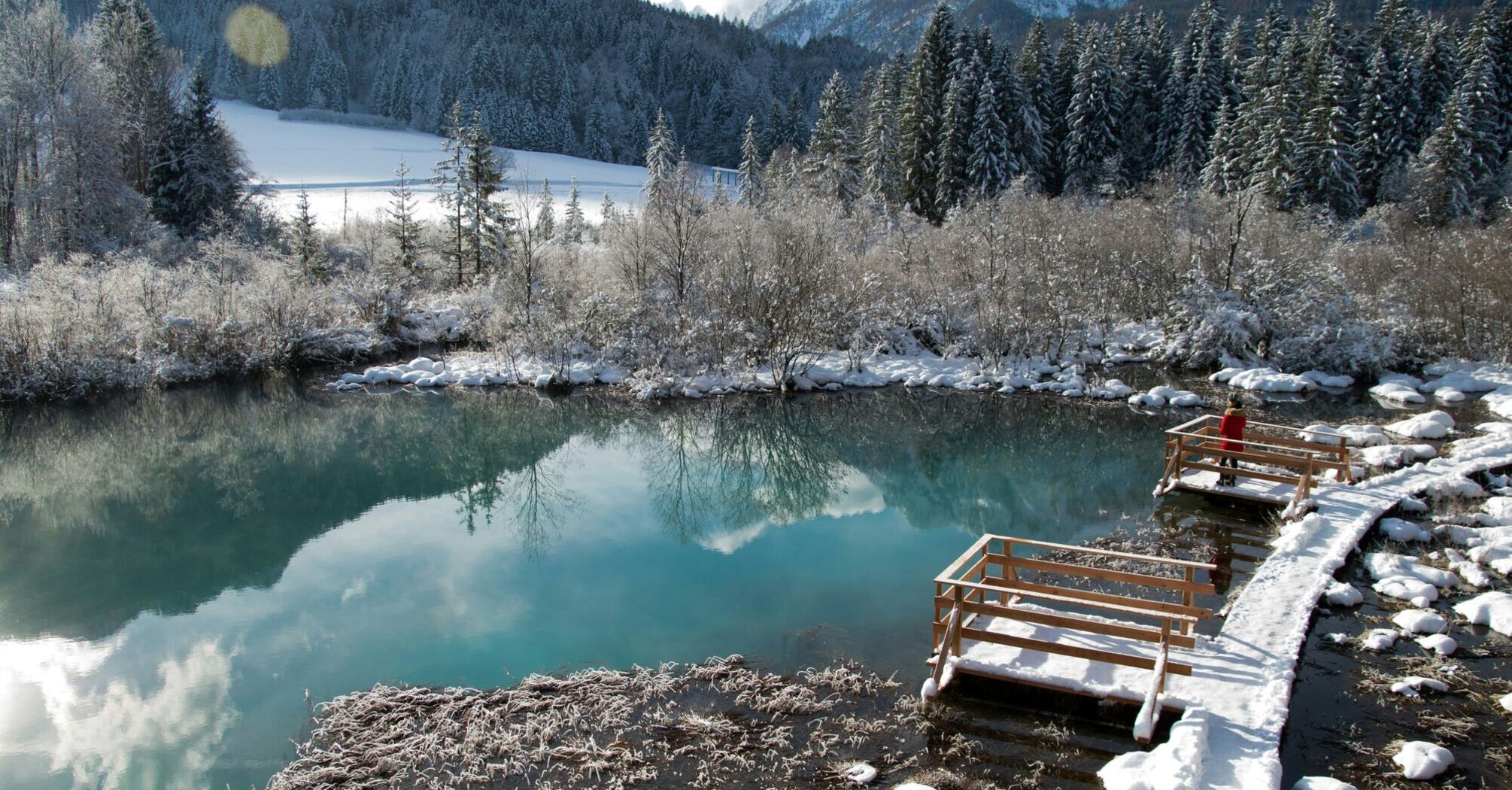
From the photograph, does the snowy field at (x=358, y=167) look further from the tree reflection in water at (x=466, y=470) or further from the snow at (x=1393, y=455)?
the snow at (x=1393, y=455)

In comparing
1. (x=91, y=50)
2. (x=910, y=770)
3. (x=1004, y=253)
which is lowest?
(x=910, y=770)

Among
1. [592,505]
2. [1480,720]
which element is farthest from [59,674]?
[1480,720]

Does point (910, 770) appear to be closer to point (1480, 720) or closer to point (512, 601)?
point (1480, 720)

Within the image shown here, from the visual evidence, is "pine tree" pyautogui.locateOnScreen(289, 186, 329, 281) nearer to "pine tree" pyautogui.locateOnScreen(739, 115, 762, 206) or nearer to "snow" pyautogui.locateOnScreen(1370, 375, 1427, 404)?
"pine tree" pyautogui.locateOnScreen(739, 115, 762, 206)

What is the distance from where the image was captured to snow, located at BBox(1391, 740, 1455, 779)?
780 centimetres

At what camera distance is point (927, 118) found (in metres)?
49.9

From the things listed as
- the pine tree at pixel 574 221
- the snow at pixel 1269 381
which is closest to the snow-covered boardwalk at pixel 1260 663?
the snow at pixel 1269 381

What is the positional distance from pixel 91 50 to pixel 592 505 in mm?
40144

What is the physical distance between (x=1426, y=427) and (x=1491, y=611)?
12.6 m

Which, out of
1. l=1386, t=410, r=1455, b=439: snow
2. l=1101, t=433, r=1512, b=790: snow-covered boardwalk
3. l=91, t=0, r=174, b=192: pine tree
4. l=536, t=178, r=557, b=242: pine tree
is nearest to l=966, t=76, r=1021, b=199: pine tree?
l=536, t=178, r=557, b=242: pine tree

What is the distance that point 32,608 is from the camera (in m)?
12.8

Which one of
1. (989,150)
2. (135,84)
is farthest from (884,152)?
(135,84)

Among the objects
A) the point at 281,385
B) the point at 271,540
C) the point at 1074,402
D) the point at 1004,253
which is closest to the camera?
the point at 271,540

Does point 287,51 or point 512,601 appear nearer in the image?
point 512,601
